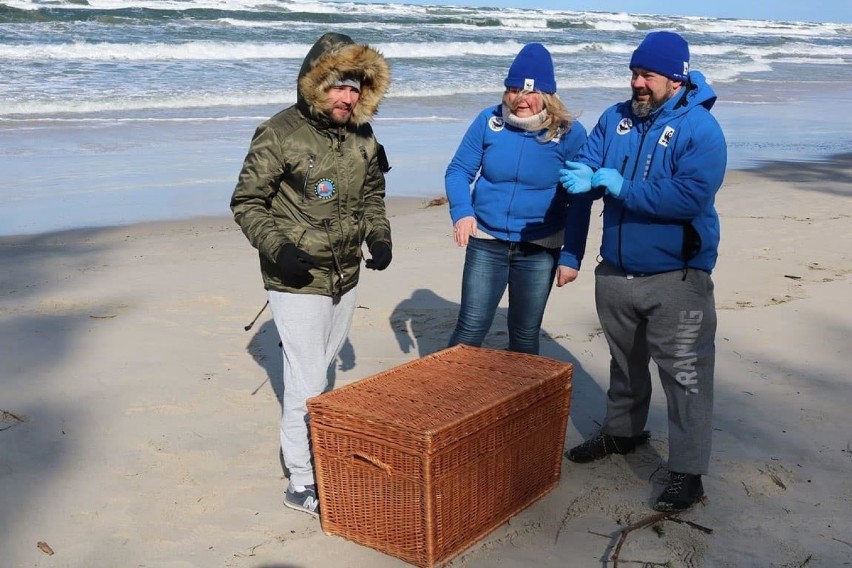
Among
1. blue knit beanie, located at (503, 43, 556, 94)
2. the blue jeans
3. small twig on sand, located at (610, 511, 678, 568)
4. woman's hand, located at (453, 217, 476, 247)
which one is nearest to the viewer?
small twig on sand, located at (610, 511, 678, 568)

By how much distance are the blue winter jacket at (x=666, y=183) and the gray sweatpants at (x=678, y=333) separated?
0.25 feet

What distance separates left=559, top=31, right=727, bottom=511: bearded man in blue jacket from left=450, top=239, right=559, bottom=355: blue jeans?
0.50 meters

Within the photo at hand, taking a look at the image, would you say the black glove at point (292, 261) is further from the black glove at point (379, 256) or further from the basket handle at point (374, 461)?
the basket handle at point (374, 461)

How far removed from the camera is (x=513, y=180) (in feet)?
15.1

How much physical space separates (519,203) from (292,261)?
1321mm

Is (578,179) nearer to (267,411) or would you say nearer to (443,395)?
(443,395)

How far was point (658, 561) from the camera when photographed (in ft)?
12.1

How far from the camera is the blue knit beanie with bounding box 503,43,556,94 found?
4.41 metres

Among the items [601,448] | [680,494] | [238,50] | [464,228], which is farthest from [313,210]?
[238,50]

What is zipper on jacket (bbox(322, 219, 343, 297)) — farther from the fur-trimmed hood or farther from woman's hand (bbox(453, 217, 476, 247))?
woman's hand (bbox(453, 217, 476, 247))

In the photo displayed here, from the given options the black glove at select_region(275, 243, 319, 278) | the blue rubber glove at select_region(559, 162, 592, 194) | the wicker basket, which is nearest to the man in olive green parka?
the black glove at select_region(275, 243, 319, 278)

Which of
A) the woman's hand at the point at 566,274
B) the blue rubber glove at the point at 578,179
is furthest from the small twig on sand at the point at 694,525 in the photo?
the blue rubber glove at the point at 578,179

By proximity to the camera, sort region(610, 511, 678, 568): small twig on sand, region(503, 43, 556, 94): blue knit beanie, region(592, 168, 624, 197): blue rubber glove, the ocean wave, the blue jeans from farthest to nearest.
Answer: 1. the ocean wave
2. the blue jeans
3. region(503, 43, 556, 94): blue knit beanie
4. region(592, 168, 624, 197): blue rubber glove
5. region(610, 511, 678, 568): small twig on sand

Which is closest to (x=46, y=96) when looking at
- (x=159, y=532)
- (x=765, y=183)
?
(x=765, y=183)
